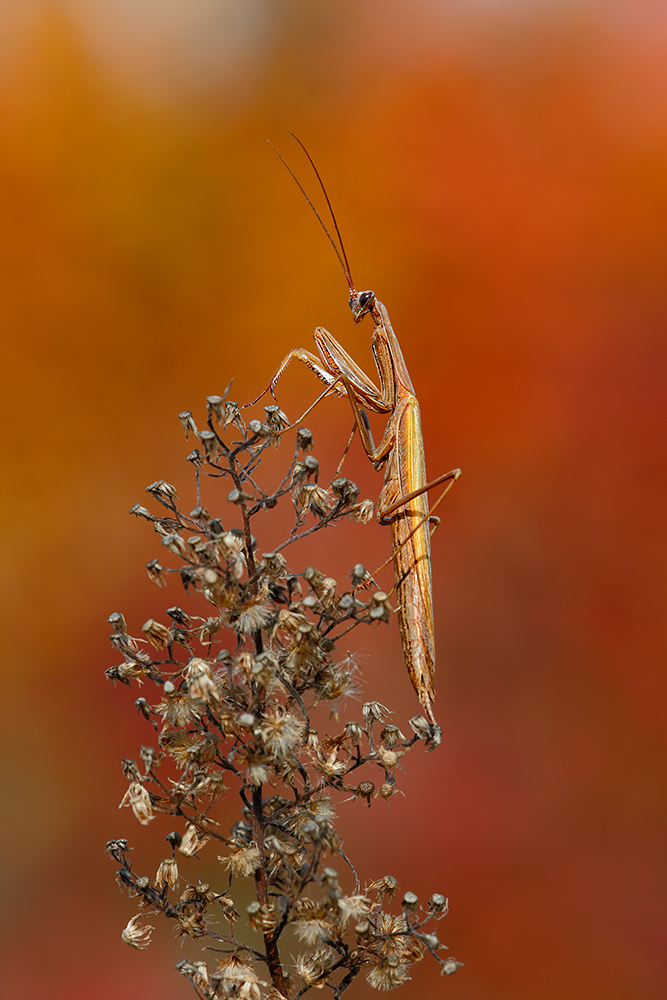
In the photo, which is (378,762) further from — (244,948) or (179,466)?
(179,466)

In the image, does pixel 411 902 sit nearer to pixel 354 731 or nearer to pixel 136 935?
pixel 354 731

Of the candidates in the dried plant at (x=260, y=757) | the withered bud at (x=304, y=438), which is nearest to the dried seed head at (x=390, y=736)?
the dried plant at (x=260, y=757)

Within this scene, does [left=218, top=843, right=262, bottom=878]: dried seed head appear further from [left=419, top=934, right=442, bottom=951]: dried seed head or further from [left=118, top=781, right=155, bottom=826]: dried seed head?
[left=419, top=934, right=442, bottom=951]: dried seed head

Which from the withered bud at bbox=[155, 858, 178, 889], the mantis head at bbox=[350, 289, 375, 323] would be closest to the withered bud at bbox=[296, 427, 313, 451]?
the withered bud at bbox=[155, 858, 178, 889]

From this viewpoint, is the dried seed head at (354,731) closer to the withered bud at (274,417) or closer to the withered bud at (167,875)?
the withered bud at (167,875)

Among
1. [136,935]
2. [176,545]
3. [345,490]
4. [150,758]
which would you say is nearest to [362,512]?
[345,490]
